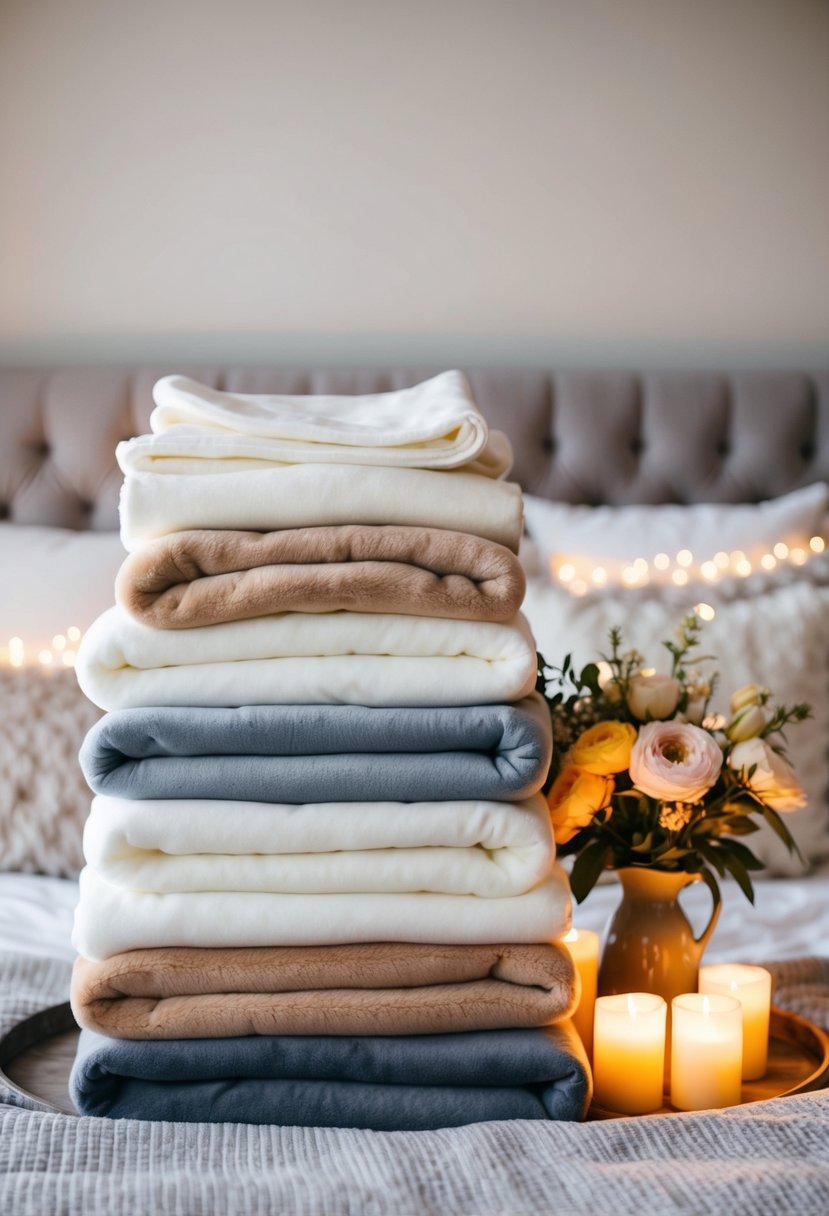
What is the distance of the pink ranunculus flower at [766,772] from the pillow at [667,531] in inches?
37.0

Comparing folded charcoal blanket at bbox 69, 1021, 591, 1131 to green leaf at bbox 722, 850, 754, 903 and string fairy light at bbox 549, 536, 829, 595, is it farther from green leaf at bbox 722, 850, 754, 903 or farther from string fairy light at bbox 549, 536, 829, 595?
string fairy light at bbox 549, 536, 829, 595

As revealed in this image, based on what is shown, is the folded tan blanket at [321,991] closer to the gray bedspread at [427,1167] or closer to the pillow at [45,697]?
the gray bedspread at [427,1167]

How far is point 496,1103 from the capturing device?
0.83 metres

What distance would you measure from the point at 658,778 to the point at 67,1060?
562 mm

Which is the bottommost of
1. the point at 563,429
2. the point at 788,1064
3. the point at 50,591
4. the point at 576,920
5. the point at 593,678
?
the point at 576,920

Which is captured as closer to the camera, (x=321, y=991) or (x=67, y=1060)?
(x=321, y=991)

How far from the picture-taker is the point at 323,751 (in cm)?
84

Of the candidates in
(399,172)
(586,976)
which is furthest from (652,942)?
(399,172)

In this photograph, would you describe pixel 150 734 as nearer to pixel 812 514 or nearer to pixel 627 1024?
pixel 627 1024

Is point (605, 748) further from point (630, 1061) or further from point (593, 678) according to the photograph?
point (630, 1061)

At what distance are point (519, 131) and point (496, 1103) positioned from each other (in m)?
1.94

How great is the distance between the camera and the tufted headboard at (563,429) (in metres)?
2.08

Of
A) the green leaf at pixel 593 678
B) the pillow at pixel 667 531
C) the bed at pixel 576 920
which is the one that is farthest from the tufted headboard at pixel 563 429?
the green leaf at pixel 593 678

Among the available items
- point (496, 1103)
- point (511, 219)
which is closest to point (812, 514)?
point (511, 219)
